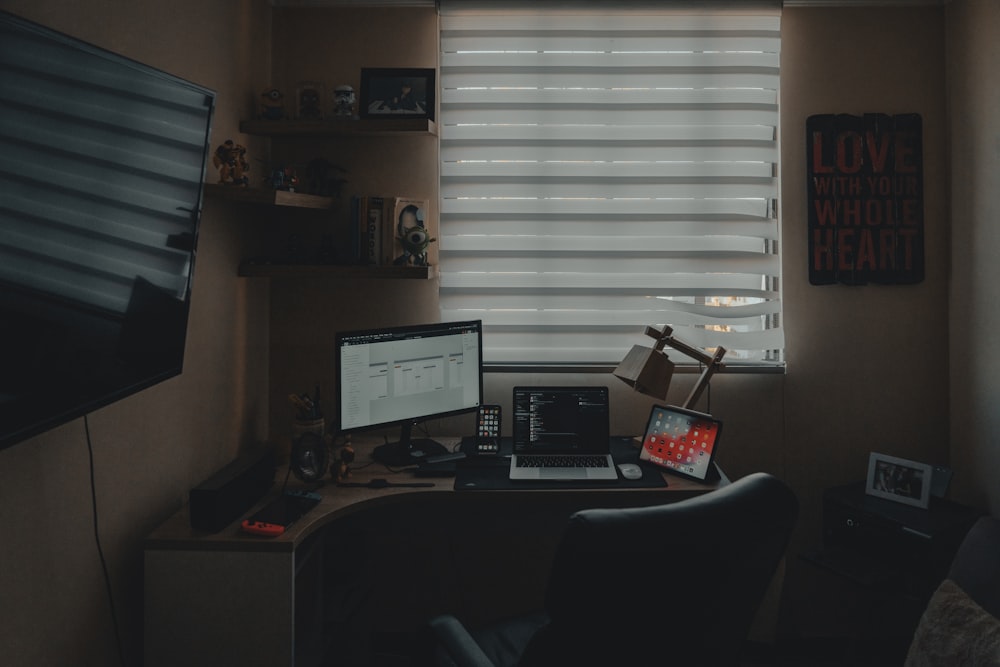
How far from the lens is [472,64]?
2703 millimetres

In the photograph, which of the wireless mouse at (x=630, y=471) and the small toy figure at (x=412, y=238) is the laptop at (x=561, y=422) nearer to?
the wireless mouse at (x=630, y=471)

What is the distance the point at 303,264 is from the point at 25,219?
4.62 feet

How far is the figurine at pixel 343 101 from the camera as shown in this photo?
2.52 meters

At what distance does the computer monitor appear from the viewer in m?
2.24

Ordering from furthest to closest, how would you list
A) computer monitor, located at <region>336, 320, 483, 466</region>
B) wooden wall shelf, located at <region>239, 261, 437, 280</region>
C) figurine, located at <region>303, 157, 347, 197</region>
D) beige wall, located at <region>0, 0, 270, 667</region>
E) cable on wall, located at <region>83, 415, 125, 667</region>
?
figurine, located at <region>303, 157, 347, 197</region> < wooden wall shelf, located at <region>239, 261, 437, 280</region> < computer monitor, located at <region>336, 320, 483, 466</region> < cable on wall, located at <region>83, 415, 125, 667</region> < beige wall, located at <region>0, 0, 270, 667</region>

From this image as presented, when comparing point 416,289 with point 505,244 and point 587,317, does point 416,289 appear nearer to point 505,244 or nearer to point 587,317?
point 505,244

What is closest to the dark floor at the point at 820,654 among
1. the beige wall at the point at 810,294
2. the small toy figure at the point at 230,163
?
the beige wall at the point at 810,294

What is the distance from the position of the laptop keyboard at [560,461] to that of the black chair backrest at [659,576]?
983 millimetres

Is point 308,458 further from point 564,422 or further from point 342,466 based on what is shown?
point 564,422

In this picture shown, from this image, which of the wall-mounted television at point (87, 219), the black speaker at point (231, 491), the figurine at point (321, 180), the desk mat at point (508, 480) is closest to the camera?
the wall-mounted television at point (87, 219)

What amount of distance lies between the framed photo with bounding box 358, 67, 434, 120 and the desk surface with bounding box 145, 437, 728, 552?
134cm

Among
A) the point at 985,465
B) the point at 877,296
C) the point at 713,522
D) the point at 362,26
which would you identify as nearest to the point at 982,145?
the point at 877,296

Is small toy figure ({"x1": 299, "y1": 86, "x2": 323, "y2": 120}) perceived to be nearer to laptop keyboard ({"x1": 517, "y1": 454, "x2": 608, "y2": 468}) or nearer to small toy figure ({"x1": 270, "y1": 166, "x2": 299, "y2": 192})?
small toy figure ({"x1": 270, "y1": 166, "x2": 299, "y2": 192})

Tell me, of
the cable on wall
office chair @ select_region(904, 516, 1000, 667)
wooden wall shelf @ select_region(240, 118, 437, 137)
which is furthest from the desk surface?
wooden wall shelf @ select_region(240, 118, 437, 137)
